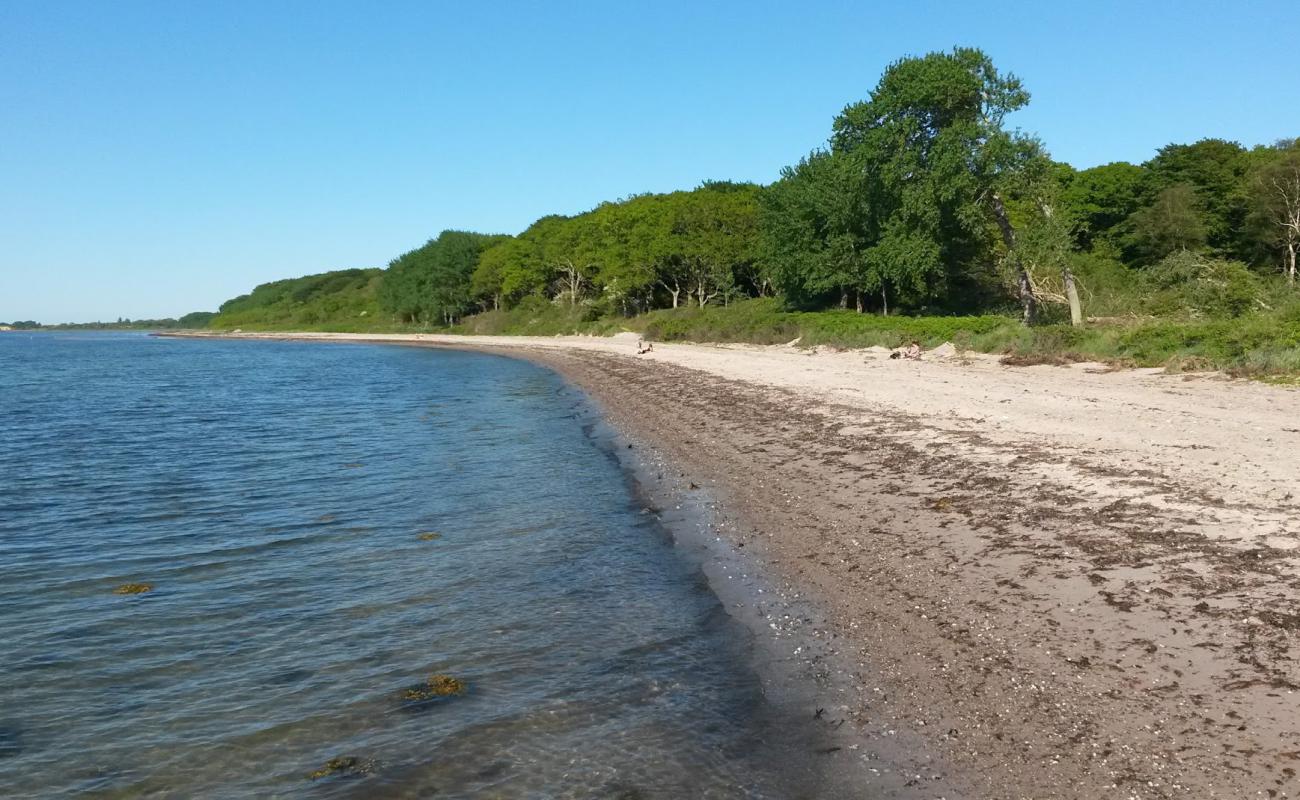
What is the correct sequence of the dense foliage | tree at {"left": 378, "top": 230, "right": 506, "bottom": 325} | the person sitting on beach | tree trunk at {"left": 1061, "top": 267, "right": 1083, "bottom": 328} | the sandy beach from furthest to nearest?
the dense foliage → tree at {"left": 378, "top": 230, "right": 506, "bottom": 325} → tree trunk at {"left": 1061, "top": 267, "right": 1083, "bottom": 328} → the person sitting on beach → the sandy beach

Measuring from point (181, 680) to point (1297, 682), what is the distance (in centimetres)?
734

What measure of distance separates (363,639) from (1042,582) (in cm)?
557

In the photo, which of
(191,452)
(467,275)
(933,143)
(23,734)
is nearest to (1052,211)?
(933,143)

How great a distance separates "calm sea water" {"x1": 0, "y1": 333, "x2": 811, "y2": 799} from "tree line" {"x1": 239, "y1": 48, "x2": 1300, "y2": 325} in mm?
24423

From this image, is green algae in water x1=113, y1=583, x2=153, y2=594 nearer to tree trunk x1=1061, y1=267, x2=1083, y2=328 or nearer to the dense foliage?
tree trunk x1=1061, y1=267, x2=1083, y2=328

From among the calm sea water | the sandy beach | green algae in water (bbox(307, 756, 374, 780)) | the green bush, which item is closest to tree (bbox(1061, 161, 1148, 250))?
the green bush

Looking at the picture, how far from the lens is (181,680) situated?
6.40 meters

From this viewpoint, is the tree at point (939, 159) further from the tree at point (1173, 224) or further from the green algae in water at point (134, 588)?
the green algae in water at point (134, 588)

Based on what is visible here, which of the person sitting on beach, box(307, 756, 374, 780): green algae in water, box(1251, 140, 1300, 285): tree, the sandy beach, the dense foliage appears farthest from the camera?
the dense foliage

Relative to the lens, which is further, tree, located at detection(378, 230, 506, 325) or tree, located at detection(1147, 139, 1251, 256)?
tree, located at detection(378, 230, 506, 325)

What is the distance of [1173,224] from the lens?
4094 cm

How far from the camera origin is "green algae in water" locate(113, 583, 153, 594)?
8564 millimetres

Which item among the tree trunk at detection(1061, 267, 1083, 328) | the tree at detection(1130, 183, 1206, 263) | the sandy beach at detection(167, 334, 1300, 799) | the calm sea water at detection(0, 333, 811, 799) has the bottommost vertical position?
the calm sea water at detection(0, 333, 811, 799)

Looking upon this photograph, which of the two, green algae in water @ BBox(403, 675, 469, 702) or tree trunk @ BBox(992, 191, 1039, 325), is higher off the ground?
tree trunk @ BBox(992, 191, 1039, 325)
